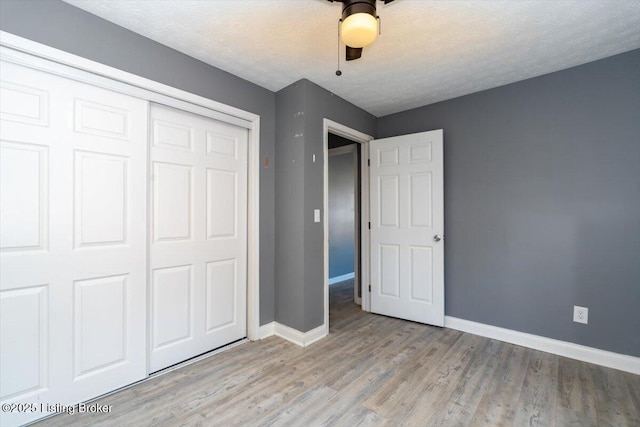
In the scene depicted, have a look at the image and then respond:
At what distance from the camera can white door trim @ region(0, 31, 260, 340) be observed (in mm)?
1563

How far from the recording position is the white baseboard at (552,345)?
2.17 m

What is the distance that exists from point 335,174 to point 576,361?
13.3 ft

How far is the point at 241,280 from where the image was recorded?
2.69m

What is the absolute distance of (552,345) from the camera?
2461 millimetres

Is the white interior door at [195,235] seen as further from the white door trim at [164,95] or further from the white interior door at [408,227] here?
the white interior door at [408,227]

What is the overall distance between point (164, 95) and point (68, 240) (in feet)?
3.87

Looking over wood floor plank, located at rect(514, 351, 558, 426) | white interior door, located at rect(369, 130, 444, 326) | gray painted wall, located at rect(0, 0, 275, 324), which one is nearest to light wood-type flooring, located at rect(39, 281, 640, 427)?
wood floor plank, located at rect(514, 351, 558, 426)

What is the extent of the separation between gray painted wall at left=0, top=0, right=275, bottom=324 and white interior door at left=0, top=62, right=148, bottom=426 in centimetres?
22

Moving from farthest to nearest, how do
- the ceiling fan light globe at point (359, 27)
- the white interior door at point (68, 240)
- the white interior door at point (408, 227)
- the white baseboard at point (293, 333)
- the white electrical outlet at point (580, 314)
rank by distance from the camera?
the white interior door at point (408, 227)
the white baseboard at point (293, 333)
the white electrical outlet at point (580, 314)
the white interior door at point (68, 240)
the ceiling fan light globe at point (359, 27)

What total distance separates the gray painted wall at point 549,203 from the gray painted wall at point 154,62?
1919mm

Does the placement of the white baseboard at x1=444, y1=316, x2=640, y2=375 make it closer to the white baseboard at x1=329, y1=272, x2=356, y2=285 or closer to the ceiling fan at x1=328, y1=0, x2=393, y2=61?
the white baseboard at x1=329, y1=272, x2=356, y2=285

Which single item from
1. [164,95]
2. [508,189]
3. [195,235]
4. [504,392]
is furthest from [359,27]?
[504,392]

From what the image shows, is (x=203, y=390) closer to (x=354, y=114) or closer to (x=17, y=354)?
(x=17, y=354)

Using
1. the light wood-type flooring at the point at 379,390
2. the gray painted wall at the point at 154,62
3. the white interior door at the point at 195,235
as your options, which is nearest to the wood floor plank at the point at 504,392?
the light wood-type flooring at the point at 379,390
